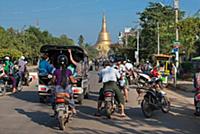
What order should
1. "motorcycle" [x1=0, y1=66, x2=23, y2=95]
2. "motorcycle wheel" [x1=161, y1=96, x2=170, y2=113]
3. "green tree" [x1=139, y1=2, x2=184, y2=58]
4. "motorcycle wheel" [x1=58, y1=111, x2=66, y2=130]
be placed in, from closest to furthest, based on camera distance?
"motorcycle wheel" [x1=58, y1=111, x2=66, y2=130]
"motorcycle wheel" [x1=161, y1=96, x2=170, y2=113]
"motorcycle" [x1=0, y1=66, x2=23, y2=95]
"green tree" [x1=139, y1=2, x2=184, y2=58]

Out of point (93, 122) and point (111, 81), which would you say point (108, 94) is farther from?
point (93, 122)

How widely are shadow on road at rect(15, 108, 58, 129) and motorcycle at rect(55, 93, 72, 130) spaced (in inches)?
17.5

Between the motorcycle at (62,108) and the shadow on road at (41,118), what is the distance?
44cm

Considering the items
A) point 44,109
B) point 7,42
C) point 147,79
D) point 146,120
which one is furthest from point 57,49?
point 7,42

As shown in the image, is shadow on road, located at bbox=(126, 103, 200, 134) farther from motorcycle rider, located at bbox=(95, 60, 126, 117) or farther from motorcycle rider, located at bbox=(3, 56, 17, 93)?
motorcycle rider, located at bbox=(3, 56, 17, 93)

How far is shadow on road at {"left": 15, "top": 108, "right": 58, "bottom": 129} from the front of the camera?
1220 cm

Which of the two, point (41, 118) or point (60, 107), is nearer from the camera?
point (60, 107)

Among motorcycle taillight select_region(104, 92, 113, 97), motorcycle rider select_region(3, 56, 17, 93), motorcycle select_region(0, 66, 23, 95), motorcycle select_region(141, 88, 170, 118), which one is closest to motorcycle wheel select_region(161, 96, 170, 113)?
motorcycle select_region(141, 88, 170, 118)

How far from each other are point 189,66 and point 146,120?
33422 mm

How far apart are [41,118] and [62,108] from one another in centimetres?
228

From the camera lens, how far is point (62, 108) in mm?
11297

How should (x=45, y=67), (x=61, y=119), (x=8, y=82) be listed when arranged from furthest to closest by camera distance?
(x=8, y=82) → (x=45, y=67) → (x=61, y=119)

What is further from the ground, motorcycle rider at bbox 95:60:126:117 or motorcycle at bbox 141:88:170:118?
motorcycle rider at bbox 95:60:126:117

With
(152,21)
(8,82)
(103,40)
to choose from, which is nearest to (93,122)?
(8,82)
